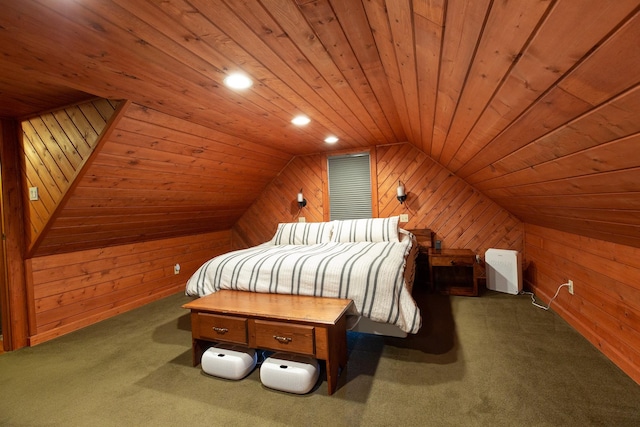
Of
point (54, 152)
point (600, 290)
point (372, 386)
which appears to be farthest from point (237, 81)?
point (600, 290)

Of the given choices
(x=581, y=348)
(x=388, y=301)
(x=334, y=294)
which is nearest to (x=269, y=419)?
(x=334, y=294)

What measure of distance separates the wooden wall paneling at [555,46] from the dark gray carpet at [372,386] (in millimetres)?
1498

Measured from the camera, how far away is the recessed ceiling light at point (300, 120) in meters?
2.60

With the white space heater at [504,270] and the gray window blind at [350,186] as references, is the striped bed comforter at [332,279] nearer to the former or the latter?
the white space heater at [504,270]

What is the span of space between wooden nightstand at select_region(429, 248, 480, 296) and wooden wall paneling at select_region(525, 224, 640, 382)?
2.18 ft

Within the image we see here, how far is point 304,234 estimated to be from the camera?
3803 millimetres

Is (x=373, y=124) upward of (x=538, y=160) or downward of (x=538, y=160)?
upward

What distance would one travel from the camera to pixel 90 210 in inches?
100

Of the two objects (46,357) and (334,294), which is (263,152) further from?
(46,357)

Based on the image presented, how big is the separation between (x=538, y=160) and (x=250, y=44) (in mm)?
1542

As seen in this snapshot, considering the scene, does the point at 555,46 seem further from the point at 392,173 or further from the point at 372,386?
the point at 392,173

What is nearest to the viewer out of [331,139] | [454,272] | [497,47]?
[497,47]

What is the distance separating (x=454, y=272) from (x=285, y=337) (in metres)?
2.62

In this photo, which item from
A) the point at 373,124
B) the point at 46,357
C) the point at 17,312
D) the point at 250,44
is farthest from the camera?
the point at 373,124
